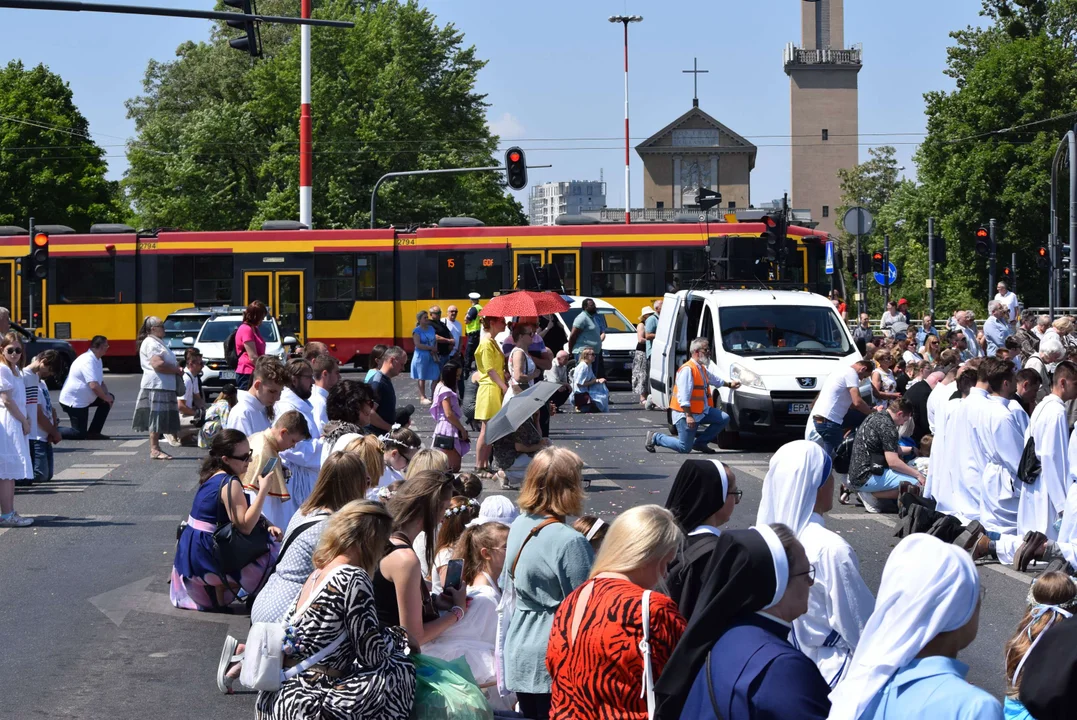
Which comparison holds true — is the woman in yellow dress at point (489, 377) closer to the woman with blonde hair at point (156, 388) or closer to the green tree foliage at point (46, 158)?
the woman with blonde hair at point (156, 388)

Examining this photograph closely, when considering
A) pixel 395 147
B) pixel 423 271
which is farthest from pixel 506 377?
pixel 395 147

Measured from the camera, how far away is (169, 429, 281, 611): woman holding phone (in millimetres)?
8922

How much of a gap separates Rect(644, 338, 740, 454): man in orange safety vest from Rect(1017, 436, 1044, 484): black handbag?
6997 millimetres

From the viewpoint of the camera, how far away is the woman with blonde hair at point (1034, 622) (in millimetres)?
4324

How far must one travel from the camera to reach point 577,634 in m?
4.39

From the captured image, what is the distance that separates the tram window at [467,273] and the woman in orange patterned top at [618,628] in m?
30.7

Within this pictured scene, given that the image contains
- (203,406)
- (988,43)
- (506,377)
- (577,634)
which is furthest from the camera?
(988,43)

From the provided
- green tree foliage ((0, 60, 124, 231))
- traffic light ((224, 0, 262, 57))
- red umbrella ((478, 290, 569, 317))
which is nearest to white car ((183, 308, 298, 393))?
traffic light ((224, 0, 262, 57))

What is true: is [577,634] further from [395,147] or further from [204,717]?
[395,147]

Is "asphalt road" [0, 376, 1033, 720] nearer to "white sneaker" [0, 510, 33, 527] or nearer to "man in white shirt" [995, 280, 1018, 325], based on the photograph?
"white sneaker" [0, 510, 33, 527]

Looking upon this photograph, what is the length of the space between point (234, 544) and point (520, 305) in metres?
7.33

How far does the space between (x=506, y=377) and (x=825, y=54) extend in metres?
105

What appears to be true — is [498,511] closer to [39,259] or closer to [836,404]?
[836,404]

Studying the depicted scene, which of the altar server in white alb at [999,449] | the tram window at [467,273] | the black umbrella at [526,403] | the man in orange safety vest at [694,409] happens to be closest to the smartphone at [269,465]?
the black umbrella at [526,403]
